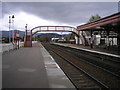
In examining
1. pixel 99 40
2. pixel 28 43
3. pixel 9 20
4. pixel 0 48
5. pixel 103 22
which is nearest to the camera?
pixel 0 48

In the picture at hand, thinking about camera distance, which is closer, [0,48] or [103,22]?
[0,48]

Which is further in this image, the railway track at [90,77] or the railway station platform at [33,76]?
the railway track at [90,77]

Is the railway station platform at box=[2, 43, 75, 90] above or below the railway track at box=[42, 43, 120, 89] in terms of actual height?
above

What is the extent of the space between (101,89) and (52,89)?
2.06 metres

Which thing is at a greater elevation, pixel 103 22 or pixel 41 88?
pixel 103 22

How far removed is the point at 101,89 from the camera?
22.6 ft

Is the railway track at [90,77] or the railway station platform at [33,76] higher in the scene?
the railway station platform at [33,76]

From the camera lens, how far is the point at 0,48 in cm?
2005

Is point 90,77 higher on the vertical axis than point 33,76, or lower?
lower

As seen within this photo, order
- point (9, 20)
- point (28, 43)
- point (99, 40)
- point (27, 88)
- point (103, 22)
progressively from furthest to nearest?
point (99, 40) < point (28, 43) < point (9, 20) < point (103, 22) < point (27, 88)

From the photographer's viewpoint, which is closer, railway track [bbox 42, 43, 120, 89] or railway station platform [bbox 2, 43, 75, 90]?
railway station platform [bbox 2, 43, 75, 90]

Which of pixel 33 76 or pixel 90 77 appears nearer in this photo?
pixel 33 76

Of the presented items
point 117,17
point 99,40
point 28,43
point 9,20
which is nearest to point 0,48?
point 117,17

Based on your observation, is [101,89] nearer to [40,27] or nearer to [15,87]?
[15,87]
